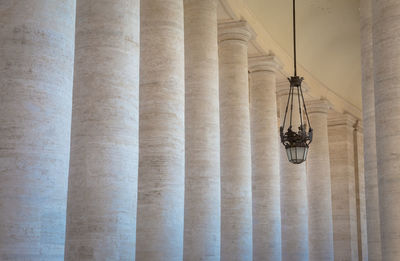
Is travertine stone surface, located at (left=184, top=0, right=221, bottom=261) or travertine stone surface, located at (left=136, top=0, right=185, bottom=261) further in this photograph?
travertine stone surface, located at (left=184, top=0, right=221, bottom=261)

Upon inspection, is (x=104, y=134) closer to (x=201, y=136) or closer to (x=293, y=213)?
(x=201, y=136)

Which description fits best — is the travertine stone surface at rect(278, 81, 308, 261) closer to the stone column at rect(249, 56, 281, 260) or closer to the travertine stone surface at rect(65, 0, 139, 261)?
the stone column at rect(249, 56, 281, 260)

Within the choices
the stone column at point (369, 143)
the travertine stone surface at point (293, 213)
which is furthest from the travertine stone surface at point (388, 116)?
the travertine stone surface at point (293, 213)

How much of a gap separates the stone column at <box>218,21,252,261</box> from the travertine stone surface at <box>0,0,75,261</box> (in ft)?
66.8

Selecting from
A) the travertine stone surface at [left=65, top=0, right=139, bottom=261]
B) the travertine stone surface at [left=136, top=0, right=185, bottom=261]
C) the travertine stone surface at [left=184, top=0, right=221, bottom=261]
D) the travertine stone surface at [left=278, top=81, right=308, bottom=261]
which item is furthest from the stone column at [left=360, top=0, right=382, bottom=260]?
the travertine stone surface at [left=278, top=81, right=308, bottom=261]

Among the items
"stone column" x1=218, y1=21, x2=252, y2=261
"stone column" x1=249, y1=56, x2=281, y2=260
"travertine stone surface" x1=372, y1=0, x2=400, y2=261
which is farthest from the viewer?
"stone column" x1=249, y1=56, x2=281, y2=260

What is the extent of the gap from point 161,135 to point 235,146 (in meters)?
12.9

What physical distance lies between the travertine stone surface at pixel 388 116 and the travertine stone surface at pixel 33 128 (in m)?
11.8

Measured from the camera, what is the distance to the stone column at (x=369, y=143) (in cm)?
2644

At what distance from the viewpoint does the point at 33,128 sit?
14617 millimetres

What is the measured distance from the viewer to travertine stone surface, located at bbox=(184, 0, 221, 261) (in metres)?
28.8

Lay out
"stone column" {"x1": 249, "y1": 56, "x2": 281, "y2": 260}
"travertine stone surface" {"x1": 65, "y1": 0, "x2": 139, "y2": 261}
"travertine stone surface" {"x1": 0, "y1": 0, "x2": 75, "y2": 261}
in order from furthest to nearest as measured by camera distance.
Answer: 1. "stone column" {"x1": 249, "y1": 56, "x2": 281, "y2": 260}
2. "travertine stone surface" {"x1": 65, "y1": 0, "x2": 139, "y2": 261}
3. "travertine stone surface" {"x1": 0, "y1": 0, "x2": 75, "y2": 261}

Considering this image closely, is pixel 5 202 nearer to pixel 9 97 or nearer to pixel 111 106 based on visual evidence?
pixel 9 97

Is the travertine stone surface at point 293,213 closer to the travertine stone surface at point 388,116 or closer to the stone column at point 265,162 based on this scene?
the stone column at point 265,162
